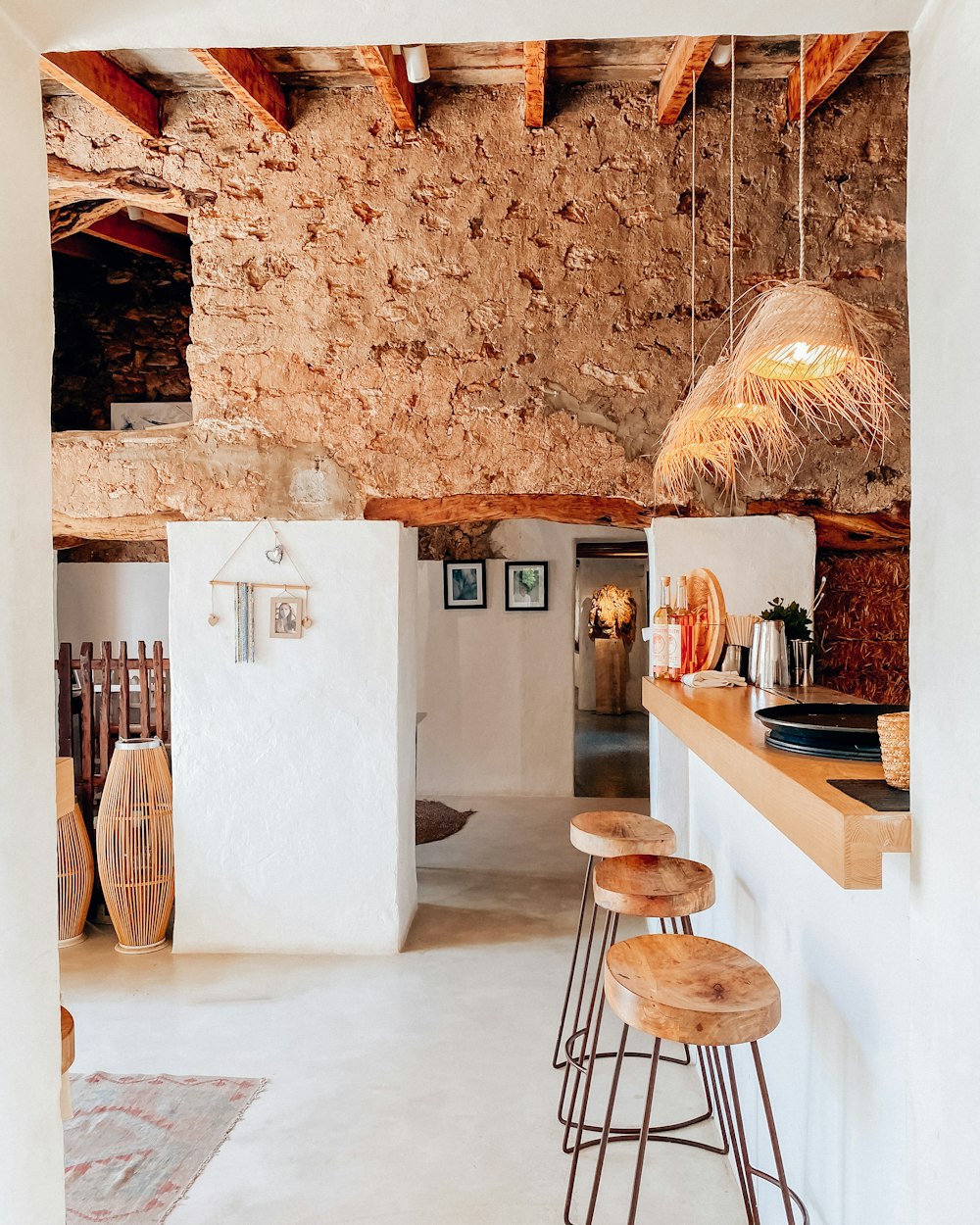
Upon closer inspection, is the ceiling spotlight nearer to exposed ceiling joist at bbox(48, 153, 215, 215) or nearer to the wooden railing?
exposed ceiling joist at bbox(48, 153, 215, 215)

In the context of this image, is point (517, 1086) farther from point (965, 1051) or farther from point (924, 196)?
point (924, 196)

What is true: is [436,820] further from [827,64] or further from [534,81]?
[827,64]

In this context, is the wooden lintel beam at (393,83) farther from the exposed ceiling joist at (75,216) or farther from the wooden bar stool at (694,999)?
the wooden bar stool at (694,999)

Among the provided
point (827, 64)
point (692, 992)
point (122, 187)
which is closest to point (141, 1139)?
point (692, 992)

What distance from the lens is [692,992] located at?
1672 mm

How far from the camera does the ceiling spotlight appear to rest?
11.7 feet

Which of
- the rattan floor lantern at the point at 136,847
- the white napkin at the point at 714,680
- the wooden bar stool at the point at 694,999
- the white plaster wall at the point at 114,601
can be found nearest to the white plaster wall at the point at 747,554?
the white napkin at the point at 714,680

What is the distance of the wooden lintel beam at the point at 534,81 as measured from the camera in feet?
11.3

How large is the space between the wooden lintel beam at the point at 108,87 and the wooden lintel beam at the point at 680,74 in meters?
2.23

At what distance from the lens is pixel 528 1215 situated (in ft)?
7.76

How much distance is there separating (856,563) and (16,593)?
3.90 metres

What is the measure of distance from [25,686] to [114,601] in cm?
601

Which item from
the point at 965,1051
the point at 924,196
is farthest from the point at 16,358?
the point at 965,1051

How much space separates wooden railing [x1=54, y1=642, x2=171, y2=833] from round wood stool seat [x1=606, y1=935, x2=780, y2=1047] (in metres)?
3.22
